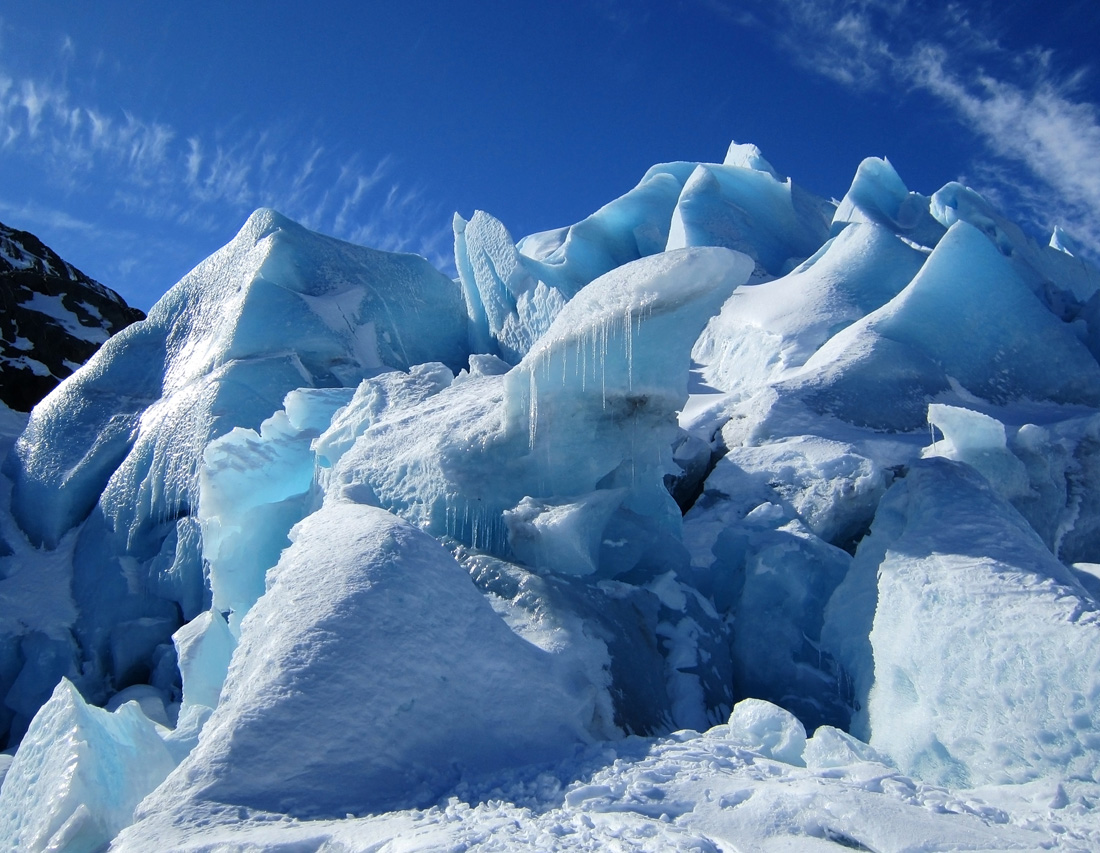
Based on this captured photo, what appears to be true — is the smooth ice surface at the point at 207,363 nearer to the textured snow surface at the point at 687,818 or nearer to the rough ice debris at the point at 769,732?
the textured snow surface at the point at 687,818

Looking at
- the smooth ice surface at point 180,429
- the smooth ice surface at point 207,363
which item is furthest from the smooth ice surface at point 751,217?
the smooth ice surface at point 207,363

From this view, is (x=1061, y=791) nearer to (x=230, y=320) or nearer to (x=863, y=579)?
(x=863, y=579)

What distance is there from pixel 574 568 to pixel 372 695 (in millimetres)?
1612

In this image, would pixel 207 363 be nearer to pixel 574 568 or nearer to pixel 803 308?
pixel 574 568

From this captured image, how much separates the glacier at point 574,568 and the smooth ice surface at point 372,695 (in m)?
0.01

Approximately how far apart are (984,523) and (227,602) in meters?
4.04

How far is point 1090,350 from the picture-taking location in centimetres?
778

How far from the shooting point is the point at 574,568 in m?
4.47

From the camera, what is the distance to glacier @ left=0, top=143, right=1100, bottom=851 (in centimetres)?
279

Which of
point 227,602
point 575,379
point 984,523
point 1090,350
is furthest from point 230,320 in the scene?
point 1090,350

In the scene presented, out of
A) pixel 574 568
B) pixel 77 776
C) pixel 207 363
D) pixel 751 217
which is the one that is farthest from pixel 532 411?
pixel 751 217

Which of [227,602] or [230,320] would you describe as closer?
[227,602]

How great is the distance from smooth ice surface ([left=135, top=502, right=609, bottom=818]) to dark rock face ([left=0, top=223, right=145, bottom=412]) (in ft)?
33.9

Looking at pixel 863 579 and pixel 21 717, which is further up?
pixel 863 579
